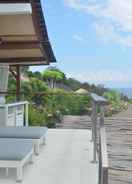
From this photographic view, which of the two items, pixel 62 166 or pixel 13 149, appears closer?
pixel 13 149

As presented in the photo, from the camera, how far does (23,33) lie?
7570 millimetres

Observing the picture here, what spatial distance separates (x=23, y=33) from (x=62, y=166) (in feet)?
11.0

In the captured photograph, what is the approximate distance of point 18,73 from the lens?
10055mm

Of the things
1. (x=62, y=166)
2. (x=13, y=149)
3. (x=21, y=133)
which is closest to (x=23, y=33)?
(x=21, y=133)

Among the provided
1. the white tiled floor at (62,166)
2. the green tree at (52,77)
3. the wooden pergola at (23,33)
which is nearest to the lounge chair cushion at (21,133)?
the white tiled floor at (62,166)

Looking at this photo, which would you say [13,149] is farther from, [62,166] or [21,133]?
[21,133]

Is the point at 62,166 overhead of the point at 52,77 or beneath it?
beneath

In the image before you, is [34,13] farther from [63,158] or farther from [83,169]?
[83,169]

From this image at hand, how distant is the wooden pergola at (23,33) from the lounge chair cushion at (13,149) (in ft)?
6.16

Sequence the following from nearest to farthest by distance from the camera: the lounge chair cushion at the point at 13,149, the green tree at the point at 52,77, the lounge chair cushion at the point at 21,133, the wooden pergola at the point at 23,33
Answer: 1. the lounge chair cushion at the point at 13,149
2. the lounge chair cushion at the point at 21,133
3. the wooden pergola at the point at 23,33
4. the green tree at the point at 52,77

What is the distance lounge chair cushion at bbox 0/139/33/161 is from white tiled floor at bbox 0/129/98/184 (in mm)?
255

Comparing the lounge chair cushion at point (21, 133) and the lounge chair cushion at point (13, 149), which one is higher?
the lounge chair cushion at point (21, 133)

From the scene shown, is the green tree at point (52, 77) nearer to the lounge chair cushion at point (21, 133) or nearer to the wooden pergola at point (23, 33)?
the wooden pergola at point (23, 33)

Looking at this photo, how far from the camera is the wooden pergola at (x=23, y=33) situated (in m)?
5.70
